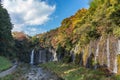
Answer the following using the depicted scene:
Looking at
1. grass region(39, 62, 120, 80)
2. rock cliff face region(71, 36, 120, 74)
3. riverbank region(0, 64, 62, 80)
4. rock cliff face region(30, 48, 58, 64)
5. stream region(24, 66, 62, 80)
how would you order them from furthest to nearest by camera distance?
rock cliff face region(30, 48, 58, 64), stream region(24, 66, 62, 80), riverbank region(0, 64, 62, 80), rock cliff face region(71, 36, 120, 74), grass region(39, 62, 120, 80)

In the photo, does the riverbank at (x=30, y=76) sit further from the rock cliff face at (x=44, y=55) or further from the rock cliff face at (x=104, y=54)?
the rock cliff face at (x=44, y=55)

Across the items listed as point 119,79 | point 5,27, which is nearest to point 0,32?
point 5,27

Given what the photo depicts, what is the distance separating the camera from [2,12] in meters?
48.2

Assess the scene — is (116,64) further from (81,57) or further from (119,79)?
(81,57)

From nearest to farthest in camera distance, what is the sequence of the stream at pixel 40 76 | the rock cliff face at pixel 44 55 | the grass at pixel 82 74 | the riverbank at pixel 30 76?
the grass at pixel 82 74, the riverbank at pixel 30 76, the stream at pixel 40 76, the rock cliff face at pixel 44 55

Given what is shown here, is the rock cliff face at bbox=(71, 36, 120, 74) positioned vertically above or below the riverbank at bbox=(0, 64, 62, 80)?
above

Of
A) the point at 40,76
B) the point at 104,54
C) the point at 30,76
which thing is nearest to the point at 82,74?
the point at 104,54

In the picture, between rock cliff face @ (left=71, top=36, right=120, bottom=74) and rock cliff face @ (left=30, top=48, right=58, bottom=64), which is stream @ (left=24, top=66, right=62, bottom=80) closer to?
rock cliff face @ (left=71, top=36, right=120, bottom=74)

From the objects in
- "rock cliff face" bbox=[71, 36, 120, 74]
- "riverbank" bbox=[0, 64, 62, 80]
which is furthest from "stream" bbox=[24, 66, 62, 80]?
"rock cliff face" bbox=[71, 36, 120, 74]

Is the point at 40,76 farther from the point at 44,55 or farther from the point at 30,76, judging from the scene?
the point at 44,55

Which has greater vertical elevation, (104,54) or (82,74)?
(104,54)

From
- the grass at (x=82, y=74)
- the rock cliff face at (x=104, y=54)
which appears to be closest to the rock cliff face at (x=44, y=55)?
the rock cliff face at (x=104, y=54)

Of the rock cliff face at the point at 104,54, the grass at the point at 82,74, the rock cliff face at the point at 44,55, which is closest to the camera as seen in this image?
the grass at the point at 82,74

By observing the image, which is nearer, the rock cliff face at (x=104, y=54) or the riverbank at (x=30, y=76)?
the rock cliff face at (x=104, y=54)
